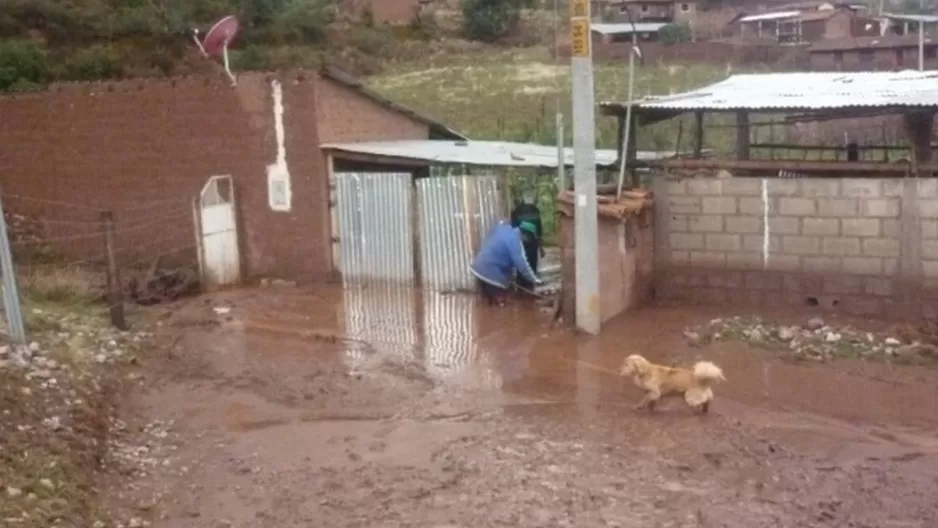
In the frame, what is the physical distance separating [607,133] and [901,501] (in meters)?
18.5

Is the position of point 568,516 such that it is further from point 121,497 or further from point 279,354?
point 279,354

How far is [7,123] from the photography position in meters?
18.0

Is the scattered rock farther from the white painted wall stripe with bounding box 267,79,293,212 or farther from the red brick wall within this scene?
the white painted wall stripe with bounding box 267,79,293,212

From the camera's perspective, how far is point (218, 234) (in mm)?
15594

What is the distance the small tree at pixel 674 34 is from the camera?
38094 millimetres

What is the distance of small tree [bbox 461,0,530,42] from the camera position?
41.8 meters

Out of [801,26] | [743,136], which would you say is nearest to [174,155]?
[743,136]

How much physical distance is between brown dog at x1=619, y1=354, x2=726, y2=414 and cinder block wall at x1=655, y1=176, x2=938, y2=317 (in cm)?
351

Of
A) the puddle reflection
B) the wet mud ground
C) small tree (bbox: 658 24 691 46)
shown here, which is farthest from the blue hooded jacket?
small tree (bbox: 658 24 691 46)

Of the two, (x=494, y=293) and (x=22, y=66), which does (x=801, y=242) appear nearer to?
(x=494, y=293)

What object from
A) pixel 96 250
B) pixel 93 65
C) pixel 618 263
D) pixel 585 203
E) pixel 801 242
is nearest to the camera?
pixel 585 203

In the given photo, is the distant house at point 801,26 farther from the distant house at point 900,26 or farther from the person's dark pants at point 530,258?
the person's dark pants at point 530,258

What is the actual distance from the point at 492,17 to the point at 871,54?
16.3m

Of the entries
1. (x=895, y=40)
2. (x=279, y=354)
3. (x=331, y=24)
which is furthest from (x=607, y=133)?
(x=331, y=24)
